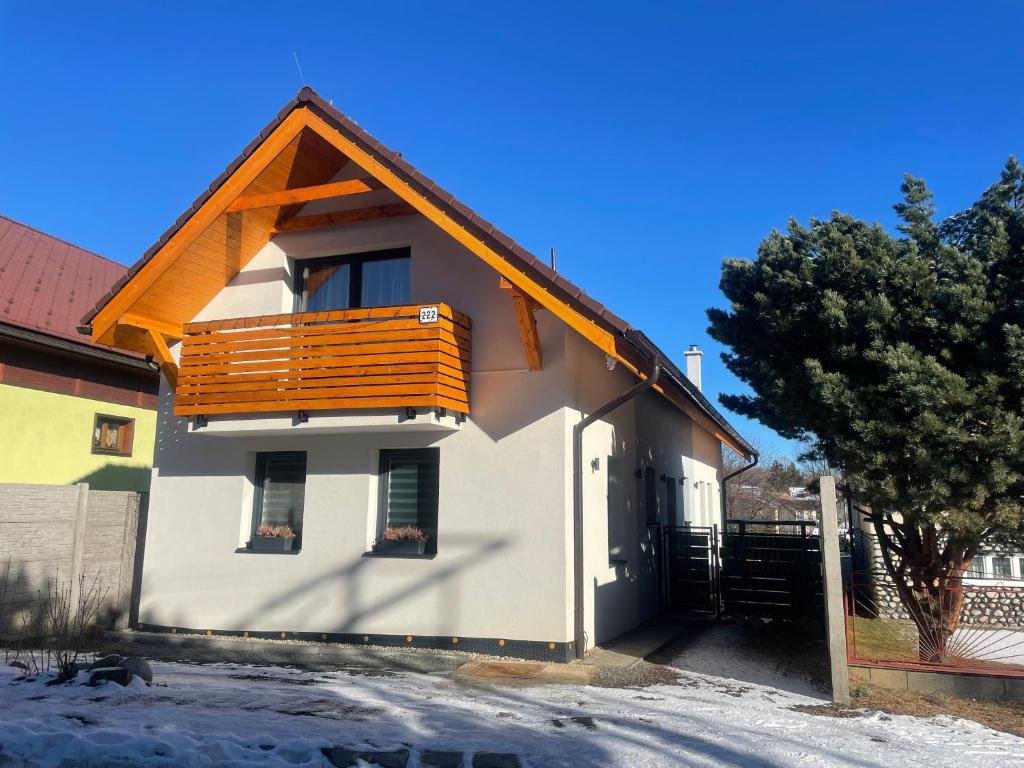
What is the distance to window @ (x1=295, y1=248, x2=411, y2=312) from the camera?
9.82 m

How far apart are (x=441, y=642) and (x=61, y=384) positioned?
9.00 meters

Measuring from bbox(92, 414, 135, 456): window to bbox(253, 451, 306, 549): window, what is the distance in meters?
5.91

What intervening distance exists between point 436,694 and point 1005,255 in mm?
6711

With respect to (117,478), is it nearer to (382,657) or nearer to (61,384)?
(61,384)

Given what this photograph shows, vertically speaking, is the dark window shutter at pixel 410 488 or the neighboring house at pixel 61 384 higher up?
the neighboring house at pixel 61 384

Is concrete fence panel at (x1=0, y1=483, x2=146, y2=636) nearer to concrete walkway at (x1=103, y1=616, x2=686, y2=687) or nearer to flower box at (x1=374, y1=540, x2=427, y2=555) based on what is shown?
concrete walkway at (x1=103, y1=616, x2=686, y2=687)

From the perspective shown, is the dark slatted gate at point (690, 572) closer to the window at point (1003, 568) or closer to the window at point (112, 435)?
the window at point (1003, 568)

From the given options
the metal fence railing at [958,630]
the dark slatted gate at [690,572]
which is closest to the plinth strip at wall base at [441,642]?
A: the metal fence railing at [958,630]

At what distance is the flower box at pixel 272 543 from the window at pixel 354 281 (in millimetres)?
3064

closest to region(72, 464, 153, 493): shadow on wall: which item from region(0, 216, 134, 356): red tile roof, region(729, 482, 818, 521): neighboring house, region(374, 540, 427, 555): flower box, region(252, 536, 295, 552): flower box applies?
region(0, 216, 134, 356): red tile roof

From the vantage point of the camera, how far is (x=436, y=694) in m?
6.33

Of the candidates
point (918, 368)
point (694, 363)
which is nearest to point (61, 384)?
point (918, 368)

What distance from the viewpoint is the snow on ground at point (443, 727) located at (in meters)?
4.14

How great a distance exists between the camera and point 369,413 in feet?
27.8
